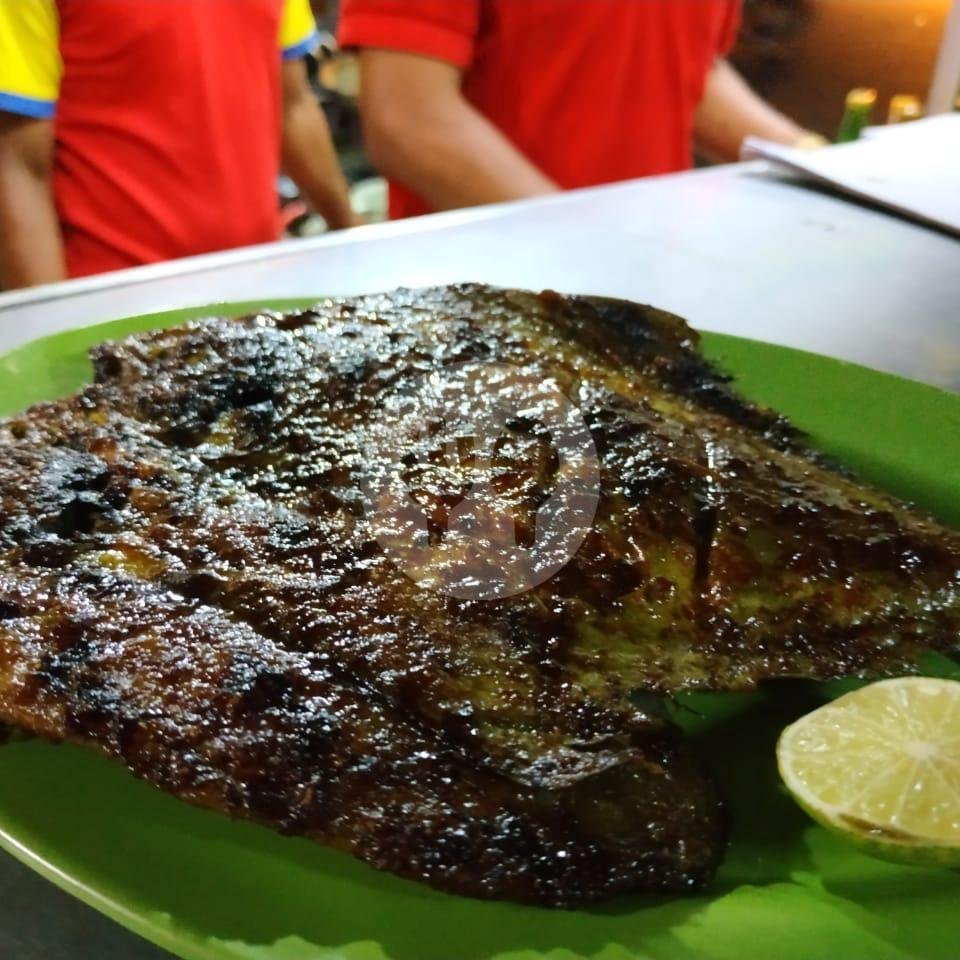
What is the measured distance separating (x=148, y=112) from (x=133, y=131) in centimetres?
6

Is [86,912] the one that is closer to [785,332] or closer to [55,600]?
[55,600]

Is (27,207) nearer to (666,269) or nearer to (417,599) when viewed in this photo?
(666,269)

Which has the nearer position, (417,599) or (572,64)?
(417,599)

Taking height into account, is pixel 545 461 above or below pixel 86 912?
above

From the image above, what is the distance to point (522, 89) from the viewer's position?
242 cm

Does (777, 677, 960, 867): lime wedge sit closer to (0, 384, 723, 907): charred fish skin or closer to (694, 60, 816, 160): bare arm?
(0, 384, 723, 907): charred fish skin

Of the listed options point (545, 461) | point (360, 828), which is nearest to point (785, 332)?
point (545, 461)

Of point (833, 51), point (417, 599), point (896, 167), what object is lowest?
point (417, 599)

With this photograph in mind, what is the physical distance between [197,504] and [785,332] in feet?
4.06

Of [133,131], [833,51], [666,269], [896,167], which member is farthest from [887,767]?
[833,51]

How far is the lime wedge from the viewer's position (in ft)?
2.44

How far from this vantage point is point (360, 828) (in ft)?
2.31

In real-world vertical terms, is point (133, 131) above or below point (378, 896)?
above

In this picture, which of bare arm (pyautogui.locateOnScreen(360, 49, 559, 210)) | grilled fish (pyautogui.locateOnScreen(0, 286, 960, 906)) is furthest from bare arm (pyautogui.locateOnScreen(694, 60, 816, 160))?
grilled fish (pyautogui.locateOnScreen(0, 286, 960, 906))
